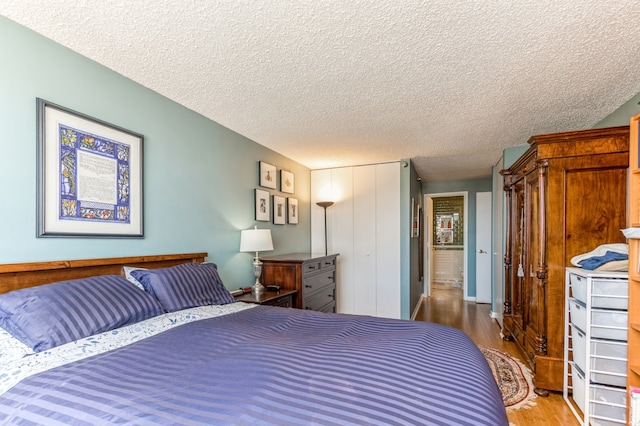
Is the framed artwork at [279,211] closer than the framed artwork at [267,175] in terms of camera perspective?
No

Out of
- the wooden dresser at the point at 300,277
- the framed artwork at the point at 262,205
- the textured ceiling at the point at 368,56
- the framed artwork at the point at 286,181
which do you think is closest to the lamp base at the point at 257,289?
the wooden dresser at the point at 300,277

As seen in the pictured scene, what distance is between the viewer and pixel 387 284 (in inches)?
170

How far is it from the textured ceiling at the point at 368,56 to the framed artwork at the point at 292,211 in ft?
4.51

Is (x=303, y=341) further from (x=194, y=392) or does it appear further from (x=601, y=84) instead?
(x=601, y=84)

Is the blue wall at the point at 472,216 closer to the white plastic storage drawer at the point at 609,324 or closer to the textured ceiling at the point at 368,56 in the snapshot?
the textured ceiling at the point at 368,56

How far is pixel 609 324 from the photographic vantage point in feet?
6.18

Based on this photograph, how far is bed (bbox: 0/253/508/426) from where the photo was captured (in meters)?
0.85

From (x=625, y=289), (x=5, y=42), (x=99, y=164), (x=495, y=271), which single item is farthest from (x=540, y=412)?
(x=5, y=42)

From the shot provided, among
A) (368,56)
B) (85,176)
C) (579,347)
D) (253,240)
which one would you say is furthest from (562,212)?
(85,176)

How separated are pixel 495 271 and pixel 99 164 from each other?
4.99 m

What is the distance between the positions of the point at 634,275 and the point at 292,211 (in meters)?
3.36

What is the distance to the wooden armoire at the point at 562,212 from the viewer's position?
2.18 m

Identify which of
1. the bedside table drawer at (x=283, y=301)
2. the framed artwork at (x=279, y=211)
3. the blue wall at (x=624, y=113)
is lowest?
the bedside table drawer at (x=283, y=301)

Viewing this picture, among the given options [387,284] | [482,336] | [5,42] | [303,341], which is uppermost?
[5,42]
